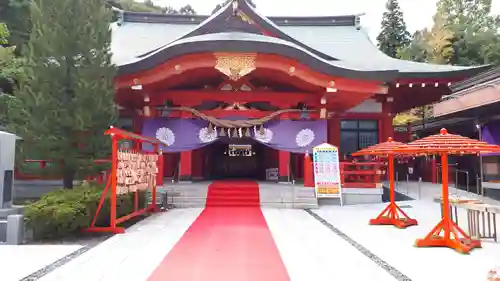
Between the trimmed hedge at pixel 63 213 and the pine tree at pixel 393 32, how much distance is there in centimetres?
3211

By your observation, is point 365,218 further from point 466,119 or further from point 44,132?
point 466,119

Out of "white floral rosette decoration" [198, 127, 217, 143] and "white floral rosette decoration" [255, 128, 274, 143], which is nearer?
"white floral rosette decoration" [198, 127, 217, 143]

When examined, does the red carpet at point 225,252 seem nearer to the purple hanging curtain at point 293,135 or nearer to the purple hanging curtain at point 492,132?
the purple hanging curtain at point 293,135

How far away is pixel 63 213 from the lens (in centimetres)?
650

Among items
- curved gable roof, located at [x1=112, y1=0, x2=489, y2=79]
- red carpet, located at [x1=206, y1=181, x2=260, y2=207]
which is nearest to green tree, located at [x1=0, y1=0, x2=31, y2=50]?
curved gable roof, located at [x1=112, y1=0, x2=489, y2=79]

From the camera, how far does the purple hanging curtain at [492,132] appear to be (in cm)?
1270

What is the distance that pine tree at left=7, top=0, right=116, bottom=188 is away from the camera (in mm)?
7969

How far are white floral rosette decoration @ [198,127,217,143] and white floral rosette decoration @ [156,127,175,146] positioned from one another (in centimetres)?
88

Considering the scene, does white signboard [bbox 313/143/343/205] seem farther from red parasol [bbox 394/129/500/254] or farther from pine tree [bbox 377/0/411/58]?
pine tree [bbox 377/0/411/58]

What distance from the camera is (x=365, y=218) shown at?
898 centimetres

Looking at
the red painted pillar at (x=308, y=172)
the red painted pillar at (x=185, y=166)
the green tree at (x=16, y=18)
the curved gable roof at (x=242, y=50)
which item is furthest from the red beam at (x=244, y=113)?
the green tree at (x=16, y=18)

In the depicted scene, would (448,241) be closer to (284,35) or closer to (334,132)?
(284,35)

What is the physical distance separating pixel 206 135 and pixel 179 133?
2.79 feet

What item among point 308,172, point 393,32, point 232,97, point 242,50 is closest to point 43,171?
point 242,50
